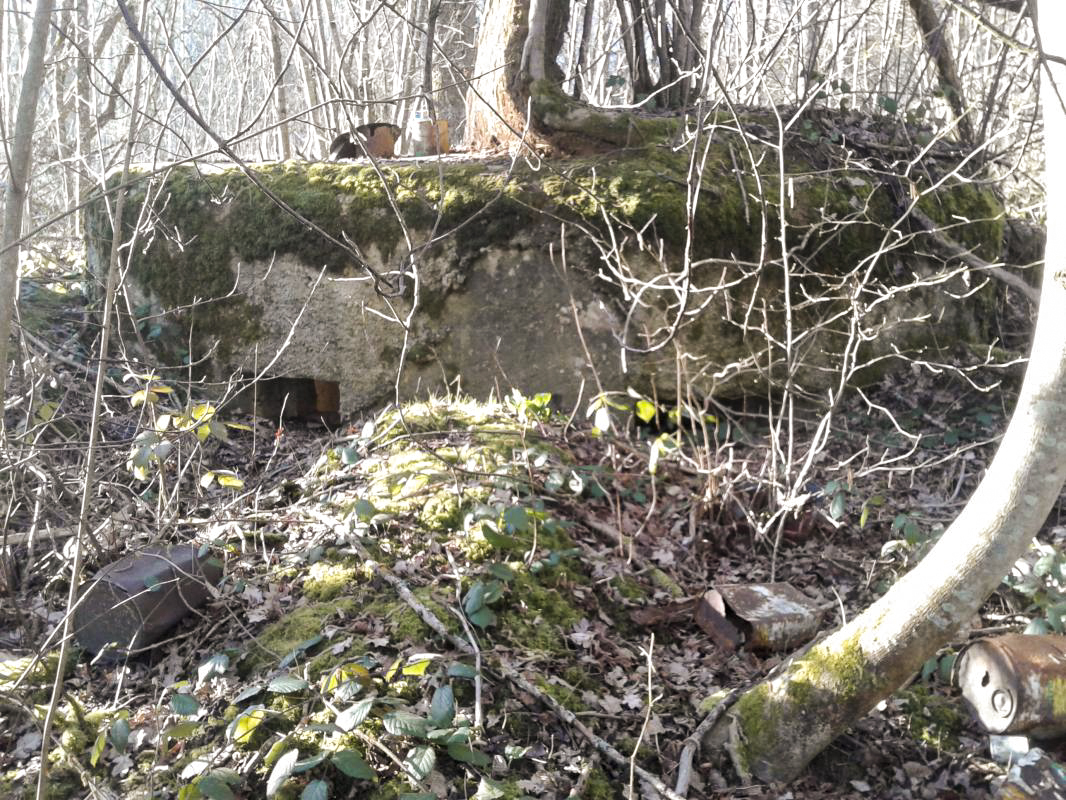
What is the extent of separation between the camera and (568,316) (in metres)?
5.06

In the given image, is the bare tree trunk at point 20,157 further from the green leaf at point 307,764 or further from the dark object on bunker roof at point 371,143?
the dark object on bunker roof at point 371,143

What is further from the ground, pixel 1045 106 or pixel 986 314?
pixel 1045 106

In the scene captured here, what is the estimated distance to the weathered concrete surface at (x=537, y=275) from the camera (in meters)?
5.03

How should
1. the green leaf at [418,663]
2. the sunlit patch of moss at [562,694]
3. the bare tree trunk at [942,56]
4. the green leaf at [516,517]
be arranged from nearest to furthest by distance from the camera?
the green leaf at [418,663] < the sunlit patch of moss at [562,694] < the green leaf at [516,517] < the bare tree trunk at [942,56]

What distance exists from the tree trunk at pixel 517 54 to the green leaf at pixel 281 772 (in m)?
4.06

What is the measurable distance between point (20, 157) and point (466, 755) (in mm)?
2037

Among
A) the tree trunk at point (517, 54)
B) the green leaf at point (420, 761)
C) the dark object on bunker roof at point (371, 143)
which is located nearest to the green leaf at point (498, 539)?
the green leaf at point (420, 761)

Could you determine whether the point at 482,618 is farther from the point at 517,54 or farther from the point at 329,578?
the point at 517,54

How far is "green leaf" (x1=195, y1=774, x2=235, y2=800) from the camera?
231 cm

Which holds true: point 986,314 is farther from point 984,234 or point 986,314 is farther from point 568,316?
point 568,316

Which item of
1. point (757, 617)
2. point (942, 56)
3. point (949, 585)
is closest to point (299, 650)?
point (757, 617)

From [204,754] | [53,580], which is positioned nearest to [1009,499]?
[204,754]

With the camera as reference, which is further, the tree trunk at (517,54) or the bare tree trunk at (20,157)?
the tree trunk at (517,54)

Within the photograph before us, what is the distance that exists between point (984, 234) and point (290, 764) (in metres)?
5.58
